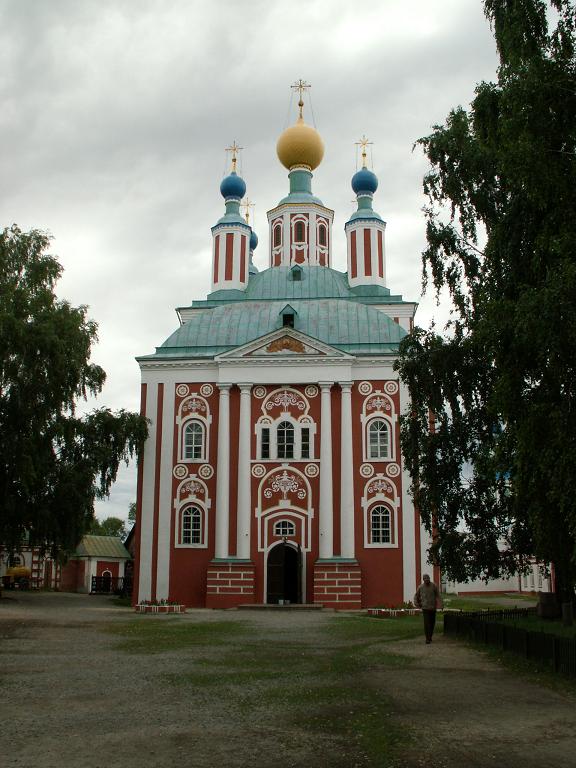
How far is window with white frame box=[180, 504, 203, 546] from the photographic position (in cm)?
3469

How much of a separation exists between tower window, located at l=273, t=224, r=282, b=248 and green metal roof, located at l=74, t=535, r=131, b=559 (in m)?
28.9

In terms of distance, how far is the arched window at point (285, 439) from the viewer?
3491 cm

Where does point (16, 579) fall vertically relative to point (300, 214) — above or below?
below

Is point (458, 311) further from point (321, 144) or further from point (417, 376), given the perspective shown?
point (321, 144)

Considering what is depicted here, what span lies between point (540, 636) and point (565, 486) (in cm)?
315

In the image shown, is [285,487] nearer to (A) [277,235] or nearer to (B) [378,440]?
(B) [378,440]

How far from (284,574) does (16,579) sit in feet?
99.2

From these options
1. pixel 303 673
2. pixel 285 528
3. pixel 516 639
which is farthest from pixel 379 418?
pixel 303 673

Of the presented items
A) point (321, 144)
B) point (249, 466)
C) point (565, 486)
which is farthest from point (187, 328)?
point (565, 486)

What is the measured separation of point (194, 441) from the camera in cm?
3575

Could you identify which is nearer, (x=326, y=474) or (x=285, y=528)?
(x=326, y=474)

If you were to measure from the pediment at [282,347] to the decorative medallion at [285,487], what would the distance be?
510 centimetres

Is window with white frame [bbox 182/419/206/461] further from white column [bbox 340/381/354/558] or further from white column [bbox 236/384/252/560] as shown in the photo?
white column [bbox 340/381/354/558]

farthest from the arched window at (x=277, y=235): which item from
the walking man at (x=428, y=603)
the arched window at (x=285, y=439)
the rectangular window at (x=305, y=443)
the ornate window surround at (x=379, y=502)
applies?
A: the walking man at (x=428, y=603)
